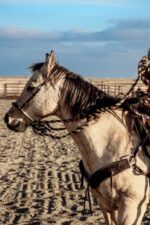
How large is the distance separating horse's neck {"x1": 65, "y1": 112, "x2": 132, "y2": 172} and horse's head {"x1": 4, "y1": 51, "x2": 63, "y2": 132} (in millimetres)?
277

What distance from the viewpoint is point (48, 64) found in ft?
17.4

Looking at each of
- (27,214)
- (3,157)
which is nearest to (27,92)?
(27,214)

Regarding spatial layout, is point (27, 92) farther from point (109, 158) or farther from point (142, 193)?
point (142, 193)

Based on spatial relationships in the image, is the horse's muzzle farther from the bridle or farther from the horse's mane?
the horse's mane

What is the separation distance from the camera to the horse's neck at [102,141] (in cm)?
532

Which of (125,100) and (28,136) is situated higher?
(125,100)

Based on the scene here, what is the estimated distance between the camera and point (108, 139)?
537 centimetres

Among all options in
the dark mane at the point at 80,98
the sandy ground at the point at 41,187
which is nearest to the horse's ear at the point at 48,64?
the dark mane at the point at 80,98

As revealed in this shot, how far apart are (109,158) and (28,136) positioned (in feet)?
50.1

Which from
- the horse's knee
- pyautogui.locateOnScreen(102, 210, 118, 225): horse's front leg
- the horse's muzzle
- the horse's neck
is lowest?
pyautogui.locateOnScreen(102, 210, 118, 225): horse's front leg

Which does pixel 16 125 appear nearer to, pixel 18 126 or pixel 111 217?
pixel 18 126

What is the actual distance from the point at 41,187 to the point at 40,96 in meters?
5.47

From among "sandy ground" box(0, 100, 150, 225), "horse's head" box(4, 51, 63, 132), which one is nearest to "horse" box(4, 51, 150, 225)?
"horse's head" box(4, 51, 63, 132)

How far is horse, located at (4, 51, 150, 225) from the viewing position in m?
5.24
